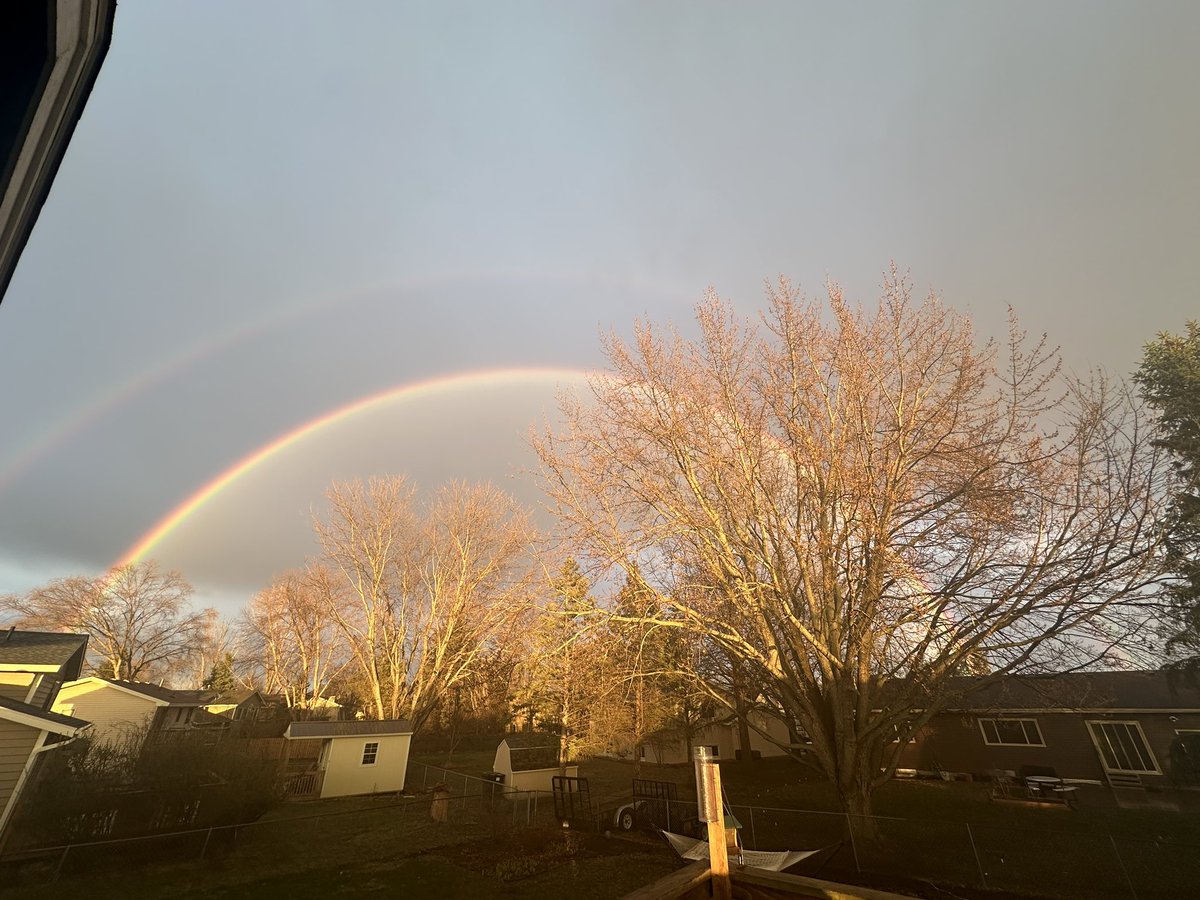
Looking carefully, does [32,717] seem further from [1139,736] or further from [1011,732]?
[1139,736]

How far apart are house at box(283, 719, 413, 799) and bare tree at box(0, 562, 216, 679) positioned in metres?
25.8

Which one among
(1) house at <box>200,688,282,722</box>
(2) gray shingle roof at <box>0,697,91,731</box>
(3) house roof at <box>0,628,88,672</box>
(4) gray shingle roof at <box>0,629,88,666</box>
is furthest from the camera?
(1) house at <box>200,688,282,722</box>

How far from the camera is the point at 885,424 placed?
1113 centimetres

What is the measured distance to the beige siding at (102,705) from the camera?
984 inches

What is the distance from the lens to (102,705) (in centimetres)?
2569

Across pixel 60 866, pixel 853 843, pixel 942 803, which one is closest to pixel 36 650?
pixel 60 866

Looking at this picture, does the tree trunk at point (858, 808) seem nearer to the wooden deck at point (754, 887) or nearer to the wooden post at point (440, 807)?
the wooden deck at point (754, 887)

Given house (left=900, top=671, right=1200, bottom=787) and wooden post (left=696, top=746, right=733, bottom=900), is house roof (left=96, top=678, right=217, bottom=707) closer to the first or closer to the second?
wooden post (left=696, top=746, right=733, bottom=900)

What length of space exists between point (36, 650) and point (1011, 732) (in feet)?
126

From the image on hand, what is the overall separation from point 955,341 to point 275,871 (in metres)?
18.3

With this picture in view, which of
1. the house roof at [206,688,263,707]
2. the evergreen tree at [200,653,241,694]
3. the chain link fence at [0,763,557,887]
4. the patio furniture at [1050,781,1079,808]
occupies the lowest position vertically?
the chain link fence at [0,763,557,887]

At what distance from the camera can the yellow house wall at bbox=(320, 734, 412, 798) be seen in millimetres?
22688

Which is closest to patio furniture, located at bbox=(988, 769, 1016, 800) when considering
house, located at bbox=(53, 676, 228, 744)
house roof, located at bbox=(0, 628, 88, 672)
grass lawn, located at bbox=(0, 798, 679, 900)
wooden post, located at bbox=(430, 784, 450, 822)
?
grass lawn, located at bbox=(0, 798, 679, 900)

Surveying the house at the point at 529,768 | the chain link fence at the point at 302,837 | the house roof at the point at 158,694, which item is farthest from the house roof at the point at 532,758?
the house roof at the point at 158,694
